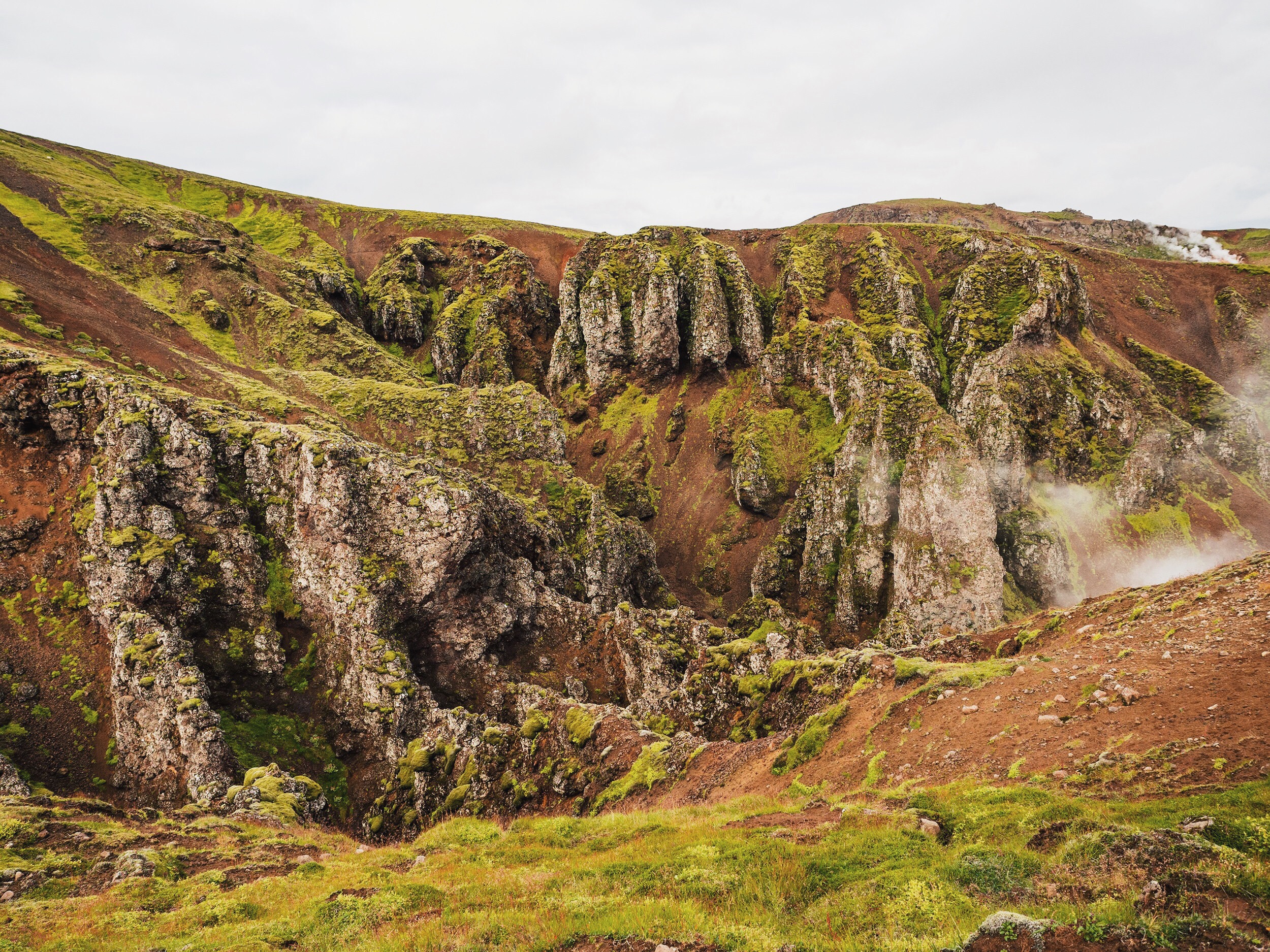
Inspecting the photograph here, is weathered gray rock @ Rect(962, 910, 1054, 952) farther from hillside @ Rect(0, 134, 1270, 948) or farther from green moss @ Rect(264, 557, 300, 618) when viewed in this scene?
green moss @ Rect(264, 557, 300, 618)

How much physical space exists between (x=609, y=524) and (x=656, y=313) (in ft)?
149

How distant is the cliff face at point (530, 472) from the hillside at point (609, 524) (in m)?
0.34

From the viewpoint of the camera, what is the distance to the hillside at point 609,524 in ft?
59.2

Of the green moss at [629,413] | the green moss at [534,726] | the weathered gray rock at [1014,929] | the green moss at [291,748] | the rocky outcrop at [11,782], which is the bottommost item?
the green moss at [291,748]

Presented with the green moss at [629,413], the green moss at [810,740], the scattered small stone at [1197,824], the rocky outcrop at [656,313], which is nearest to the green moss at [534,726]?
the green moss at [810,740]

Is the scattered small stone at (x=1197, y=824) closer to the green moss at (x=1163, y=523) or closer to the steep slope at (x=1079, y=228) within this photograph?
the green moss at (x=1163, y=523)

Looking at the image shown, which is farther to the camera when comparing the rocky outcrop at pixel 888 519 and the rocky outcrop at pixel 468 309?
the rocky outcrop at pixel 468 309

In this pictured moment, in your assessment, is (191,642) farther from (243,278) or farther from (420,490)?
(243,278)

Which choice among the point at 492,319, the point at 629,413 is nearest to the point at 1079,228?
the point at 629,413

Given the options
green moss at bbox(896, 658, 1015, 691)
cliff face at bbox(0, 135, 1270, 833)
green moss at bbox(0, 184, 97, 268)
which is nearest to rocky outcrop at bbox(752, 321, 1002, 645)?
cliff face at bbox(0, 135, 1270, 833)

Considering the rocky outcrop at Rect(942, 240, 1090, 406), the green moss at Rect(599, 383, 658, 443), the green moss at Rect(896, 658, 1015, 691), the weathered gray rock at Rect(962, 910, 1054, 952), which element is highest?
the rocky outcrop at Rect(942, 240, 1090, 406)

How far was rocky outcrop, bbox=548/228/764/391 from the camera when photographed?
89750 millimetres

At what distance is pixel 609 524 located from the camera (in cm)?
5956

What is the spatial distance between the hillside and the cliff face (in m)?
0.34
